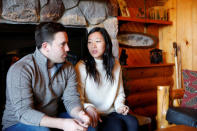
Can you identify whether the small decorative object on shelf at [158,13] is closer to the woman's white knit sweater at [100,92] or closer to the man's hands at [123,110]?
the woman's white knit sweater at [100,92]

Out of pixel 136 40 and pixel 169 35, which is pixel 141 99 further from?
pixel 169 35

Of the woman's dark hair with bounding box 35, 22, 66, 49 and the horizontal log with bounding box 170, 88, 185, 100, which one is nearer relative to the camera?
the woman's dark hair with bounding box 35, 22, 66, 49

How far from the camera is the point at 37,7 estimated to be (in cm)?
201

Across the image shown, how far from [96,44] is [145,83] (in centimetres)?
156

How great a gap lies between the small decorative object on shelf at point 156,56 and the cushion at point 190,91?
118cm

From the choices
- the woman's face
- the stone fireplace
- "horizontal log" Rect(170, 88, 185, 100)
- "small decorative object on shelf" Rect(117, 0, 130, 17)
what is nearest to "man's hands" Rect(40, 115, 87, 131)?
the woman's face

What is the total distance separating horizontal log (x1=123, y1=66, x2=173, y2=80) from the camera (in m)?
2.96

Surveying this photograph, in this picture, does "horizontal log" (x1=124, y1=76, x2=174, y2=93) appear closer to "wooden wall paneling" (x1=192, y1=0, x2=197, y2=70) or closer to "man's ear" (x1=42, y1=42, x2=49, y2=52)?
"wooden wall paneling" (x1=192, y1=0, x2=197, y2=70)

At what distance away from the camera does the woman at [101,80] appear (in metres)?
1.85

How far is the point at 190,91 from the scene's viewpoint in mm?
2133

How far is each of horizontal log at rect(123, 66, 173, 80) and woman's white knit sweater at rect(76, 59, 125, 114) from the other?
745mm

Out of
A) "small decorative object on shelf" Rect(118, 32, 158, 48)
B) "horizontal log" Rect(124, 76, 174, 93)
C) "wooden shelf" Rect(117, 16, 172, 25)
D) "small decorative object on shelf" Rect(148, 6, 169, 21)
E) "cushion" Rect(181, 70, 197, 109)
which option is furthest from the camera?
"small decorative object on shelf" Rect(148, 6, 169, 21)

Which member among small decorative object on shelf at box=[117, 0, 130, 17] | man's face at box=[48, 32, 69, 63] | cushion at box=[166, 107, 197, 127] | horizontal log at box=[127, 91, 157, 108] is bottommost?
horizontal log at box=[127, 91, 157, 108]

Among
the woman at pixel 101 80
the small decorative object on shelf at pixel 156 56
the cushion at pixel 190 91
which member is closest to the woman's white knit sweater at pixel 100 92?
the woman at pixel 101 80
